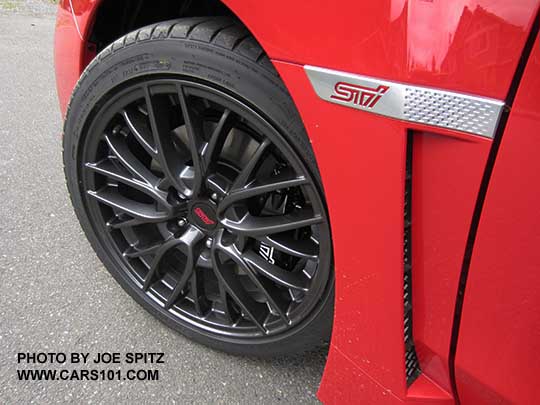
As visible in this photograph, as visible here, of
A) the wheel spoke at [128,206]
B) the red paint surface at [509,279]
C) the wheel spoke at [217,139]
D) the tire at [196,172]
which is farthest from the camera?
the wheel spoke at [128,206]

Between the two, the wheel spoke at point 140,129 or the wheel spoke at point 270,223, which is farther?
the wheel spoke at point 140,129

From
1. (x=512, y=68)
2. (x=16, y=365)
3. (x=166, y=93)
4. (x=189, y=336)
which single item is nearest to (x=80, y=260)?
(x=16, y=365)

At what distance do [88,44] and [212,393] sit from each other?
1.19m

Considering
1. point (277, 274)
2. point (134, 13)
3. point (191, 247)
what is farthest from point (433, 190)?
point (134, 13)

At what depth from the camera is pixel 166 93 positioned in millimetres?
1314

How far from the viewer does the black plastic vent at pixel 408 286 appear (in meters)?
0.90

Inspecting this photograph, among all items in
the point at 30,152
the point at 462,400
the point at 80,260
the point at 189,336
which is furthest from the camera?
the point at 30,152

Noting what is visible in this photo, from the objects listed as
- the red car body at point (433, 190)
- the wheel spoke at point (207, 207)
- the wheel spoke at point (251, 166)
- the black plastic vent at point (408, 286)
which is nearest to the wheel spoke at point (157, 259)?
the wheel spoke at point (207, 207)

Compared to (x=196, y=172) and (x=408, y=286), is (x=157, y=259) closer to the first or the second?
(x=196, y=172)

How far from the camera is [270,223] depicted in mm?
1305

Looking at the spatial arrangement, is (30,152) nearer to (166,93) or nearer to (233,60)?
(166,93)

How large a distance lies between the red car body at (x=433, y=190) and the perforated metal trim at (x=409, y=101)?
1cm

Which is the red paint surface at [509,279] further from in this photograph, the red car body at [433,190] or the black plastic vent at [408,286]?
the black plastic vent at [408,286]

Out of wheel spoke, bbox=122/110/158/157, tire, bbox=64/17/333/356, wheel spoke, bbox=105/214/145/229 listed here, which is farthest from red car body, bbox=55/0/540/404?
wheel spoke, bbox=105/214/145/229
